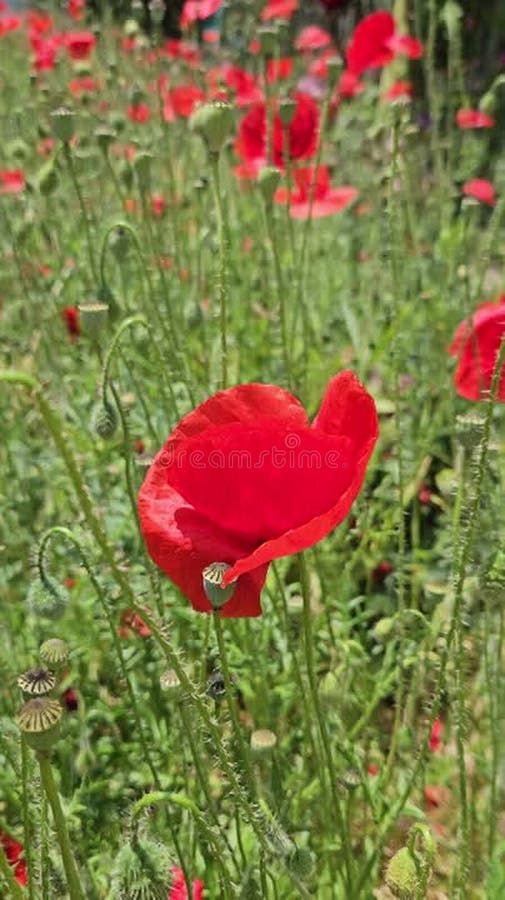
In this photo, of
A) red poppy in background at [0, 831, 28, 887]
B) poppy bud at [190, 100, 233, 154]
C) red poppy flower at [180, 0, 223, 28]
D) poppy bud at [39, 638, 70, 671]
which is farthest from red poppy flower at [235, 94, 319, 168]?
poppy bud at [39, 638, 70, 671]

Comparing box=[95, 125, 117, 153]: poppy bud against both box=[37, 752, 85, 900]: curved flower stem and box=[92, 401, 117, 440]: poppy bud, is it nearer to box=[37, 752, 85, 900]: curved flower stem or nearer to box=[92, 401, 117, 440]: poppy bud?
box=[92, 401, 117, 440]: poppy bud

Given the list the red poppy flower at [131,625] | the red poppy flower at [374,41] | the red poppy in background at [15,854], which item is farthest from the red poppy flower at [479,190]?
the red poppy in background at [15,854]

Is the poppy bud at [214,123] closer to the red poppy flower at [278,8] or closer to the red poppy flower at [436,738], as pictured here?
the red poppy flower at [436,738]

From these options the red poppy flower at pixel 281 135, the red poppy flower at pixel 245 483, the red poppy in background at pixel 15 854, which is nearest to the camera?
the red poppy flower at pixel 245 483

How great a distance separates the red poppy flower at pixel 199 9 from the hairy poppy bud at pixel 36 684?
1.38m

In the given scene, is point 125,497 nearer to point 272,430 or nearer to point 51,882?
point 51,882

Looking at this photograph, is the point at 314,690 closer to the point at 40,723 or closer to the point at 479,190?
the point at 40,723

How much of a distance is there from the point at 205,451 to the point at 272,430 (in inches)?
2.1

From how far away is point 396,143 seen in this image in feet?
3.17

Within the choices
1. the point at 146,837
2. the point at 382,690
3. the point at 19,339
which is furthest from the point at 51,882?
the point at 19,339

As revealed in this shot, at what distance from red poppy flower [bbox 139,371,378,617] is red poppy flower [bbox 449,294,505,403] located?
49 cm

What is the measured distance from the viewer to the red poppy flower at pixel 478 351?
123cm

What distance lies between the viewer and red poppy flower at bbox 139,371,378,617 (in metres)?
0.74

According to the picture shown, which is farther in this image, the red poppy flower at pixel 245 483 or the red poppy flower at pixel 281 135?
the red poppy flower at pixel 281 135
